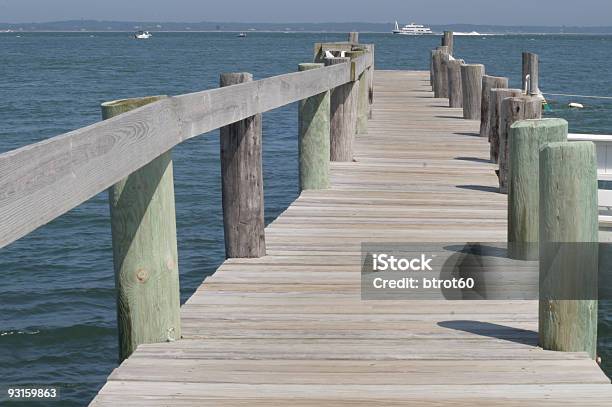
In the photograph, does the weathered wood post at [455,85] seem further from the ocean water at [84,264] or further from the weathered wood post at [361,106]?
the weathered wood post at [361,106]

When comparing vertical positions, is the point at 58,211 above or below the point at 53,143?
below

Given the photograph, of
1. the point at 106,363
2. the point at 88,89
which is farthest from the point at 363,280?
the point at 88,89

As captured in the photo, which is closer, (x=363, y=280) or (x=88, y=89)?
(x=363, y=280)

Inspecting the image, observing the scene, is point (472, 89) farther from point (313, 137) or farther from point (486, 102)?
point (313, 137)

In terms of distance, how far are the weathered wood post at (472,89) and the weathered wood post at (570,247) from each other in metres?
11.6

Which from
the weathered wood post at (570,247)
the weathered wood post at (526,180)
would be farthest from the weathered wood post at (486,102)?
the weathered wood post at (570,247)

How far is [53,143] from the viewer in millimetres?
2936

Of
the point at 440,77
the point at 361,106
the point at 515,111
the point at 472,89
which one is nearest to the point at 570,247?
the point at 515,111

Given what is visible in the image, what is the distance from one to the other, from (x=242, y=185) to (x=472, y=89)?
34.3 ft

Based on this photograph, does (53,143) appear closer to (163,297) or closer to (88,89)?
(163,297)

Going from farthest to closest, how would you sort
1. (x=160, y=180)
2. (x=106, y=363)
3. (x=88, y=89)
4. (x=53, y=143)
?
(x=88, y=89) < (x=106, y=363) < (x=160, y=180) < (x=53, y=143)

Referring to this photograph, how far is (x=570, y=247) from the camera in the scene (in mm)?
4426

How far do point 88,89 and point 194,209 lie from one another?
36.2 metres

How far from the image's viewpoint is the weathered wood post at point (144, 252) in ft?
14.4
